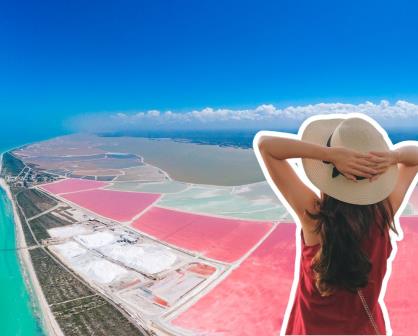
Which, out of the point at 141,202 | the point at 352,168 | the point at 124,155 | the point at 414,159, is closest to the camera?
the point at 352,168

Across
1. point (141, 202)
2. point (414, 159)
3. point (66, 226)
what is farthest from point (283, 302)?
point (141, 202)

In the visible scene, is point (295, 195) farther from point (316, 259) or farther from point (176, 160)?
point (176, 160)

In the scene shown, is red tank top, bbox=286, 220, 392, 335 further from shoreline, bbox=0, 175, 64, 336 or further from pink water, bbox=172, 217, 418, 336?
shoreline, bbox=0, 175, 64, 336

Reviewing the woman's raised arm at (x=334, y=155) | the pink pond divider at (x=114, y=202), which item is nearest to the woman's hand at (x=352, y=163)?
the woman's raised arm at (x=334, y=155)

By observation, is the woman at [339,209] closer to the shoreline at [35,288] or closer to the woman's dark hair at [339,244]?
the woman's dark hair at [339,244]

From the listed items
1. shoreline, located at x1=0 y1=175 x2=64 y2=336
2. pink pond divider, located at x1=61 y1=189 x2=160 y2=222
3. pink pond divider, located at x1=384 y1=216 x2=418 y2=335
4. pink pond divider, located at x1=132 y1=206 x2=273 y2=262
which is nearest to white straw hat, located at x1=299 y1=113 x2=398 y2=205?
pink pond divider, located at x1=384 y1=216 x2=418 y2=335

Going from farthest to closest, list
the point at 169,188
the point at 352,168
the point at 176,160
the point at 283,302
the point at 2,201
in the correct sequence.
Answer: the point at 176,160 → the point at 169,188 → the point at 2,201 → the point at 283,302 → the point at 352,168
